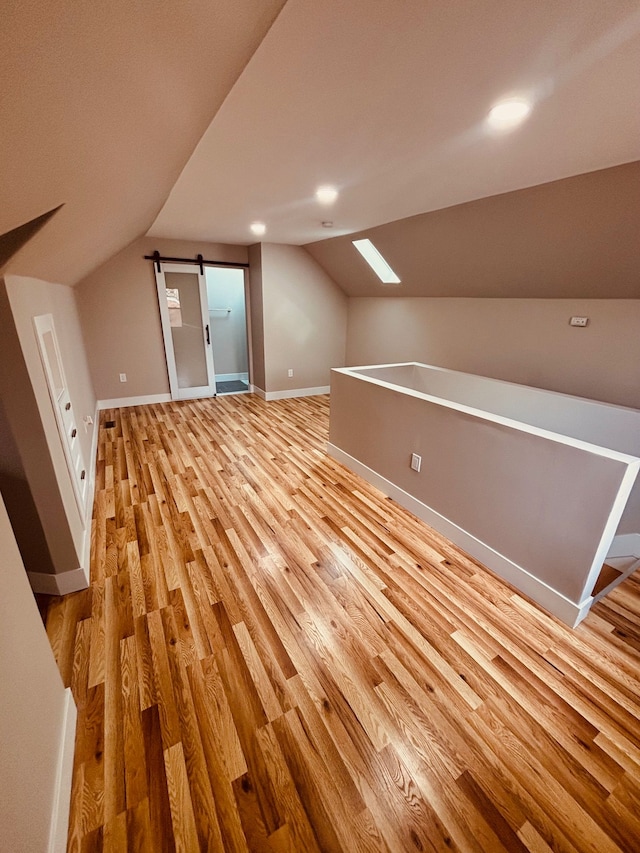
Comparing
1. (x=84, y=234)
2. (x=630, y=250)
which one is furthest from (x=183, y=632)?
(x=630, y=250)

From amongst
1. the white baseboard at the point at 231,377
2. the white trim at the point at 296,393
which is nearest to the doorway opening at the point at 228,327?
the white baseboard at the point at 231,377

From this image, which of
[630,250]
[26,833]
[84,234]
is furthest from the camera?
[630,250]

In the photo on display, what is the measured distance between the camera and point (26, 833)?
79cm

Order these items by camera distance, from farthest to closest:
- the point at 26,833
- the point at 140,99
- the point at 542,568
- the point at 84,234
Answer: the point at 84,234 → the point at 542,568 → the point at 140,99 → the point at 26,833

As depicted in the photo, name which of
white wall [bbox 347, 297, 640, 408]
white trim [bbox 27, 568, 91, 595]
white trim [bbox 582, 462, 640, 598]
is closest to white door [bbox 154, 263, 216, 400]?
white wall [bbox 347, 297, 640, 408]

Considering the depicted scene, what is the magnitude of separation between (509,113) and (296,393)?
440 centimetres

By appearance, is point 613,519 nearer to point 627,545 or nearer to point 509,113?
point 627,545

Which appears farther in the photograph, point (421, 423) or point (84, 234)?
point (421, 423)

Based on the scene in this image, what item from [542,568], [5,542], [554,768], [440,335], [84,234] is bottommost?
[554,768]

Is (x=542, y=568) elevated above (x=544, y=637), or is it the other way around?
(x=542, y=568)

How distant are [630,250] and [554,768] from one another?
279 centimetres

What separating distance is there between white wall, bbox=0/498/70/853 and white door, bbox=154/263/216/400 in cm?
424

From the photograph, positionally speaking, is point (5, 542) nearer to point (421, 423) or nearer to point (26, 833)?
point (26, 833)

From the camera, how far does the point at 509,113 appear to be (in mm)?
1344
